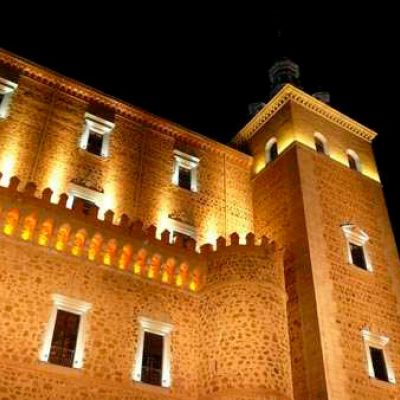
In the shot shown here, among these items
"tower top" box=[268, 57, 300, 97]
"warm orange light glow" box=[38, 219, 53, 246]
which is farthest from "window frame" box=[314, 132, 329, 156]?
"warm orange light glow" box=[38, 219, 53, 246]

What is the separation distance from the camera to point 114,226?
18.0 m

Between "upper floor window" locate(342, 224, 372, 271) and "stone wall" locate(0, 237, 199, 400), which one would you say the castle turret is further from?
"upper floor window" locate(342, 224, 372, 271)

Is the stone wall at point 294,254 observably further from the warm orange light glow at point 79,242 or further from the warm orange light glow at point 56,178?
the warm orange light glow at point 56,178

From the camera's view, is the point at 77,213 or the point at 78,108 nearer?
the point at 77,213

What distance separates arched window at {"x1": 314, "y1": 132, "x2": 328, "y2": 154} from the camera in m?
25.9

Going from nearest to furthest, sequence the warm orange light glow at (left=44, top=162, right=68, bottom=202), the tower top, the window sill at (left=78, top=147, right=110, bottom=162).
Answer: the warm orange light glow at (left=44, top=162, right=68, bottom=202), the window sill at (left=78, top=147, right=110, bottom=162), the tower top

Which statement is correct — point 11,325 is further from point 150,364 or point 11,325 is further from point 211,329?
point 211,329

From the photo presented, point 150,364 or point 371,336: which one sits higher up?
point 371,336

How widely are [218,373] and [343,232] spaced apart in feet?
→ 28.1

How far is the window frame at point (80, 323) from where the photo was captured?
1525 cm

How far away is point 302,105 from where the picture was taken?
2691 cm

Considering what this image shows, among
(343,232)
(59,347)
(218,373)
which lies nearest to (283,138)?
(343,232)

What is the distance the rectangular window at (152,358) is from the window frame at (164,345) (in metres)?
0.09

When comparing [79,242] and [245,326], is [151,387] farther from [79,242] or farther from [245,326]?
[79,242]
